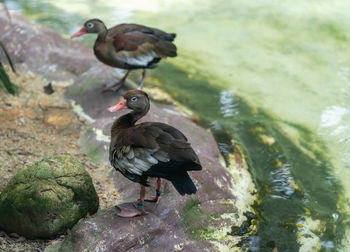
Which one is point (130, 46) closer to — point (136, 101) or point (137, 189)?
point (136, 101)

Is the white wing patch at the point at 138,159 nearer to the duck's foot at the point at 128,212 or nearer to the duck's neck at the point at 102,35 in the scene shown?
the duck's foot at the point at 128,212

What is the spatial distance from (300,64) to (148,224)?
4830mm

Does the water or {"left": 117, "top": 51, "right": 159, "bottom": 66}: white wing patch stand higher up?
{"left": 117, "top": 51, "right": 159, "bottom": 66}: white wing patch

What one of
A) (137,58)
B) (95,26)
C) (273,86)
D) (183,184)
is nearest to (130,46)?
(137,58)

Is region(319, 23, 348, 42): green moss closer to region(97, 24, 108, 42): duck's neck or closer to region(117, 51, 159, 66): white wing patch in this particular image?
region(117, 51, 159, 66): white wing patch

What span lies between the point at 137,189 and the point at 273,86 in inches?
138

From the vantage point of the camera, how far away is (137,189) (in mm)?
3924

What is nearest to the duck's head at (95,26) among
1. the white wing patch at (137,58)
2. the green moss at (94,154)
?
the white wing patch at (137,58)

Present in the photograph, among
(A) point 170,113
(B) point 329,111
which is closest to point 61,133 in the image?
(A) point 170,113

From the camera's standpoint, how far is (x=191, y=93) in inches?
256

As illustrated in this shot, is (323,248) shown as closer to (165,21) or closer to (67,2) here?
(165,21)

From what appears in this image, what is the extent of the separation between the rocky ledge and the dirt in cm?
12

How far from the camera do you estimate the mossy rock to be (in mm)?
3330

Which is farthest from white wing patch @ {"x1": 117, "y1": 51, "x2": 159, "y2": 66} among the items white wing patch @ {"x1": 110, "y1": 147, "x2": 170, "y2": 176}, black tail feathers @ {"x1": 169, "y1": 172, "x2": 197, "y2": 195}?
black tail feathers @ {"x1": 169, "y1": 172, "x2": 197, "y2": 195}
